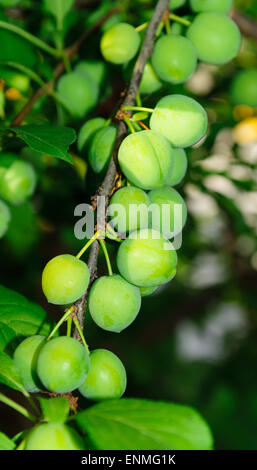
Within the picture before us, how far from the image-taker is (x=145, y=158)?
91 cm

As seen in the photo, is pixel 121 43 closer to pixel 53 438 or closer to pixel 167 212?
pixel 167 212

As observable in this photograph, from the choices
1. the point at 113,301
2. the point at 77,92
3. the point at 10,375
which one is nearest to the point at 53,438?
the point at 10,375

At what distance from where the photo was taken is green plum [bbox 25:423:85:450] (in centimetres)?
73

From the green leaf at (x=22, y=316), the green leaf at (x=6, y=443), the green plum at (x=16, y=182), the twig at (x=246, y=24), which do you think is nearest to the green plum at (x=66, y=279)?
the green leaf at (x=22, y=316)

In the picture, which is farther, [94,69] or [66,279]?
[94,69]

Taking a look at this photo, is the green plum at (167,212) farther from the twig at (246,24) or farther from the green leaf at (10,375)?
the twig at (246,24)

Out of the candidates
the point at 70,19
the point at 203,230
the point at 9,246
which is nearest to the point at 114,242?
the point at 70,19

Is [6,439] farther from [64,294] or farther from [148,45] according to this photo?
[148,45]

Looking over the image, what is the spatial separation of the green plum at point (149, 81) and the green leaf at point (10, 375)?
0.79 meters

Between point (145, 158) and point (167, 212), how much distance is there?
0.44 ft

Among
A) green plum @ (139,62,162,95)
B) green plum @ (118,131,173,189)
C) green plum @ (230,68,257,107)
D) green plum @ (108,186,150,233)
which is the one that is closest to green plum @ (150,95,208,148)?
green plum @ (118,131,173,189)

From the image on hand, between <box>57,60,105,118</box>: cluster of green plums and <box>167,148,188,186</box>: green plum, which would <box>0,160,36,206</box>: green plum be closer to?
<box>57,60,105,118</box>: cluster of green plums

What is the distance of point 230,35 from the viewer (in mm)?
1233

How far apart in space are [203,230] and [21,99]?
182 cm
